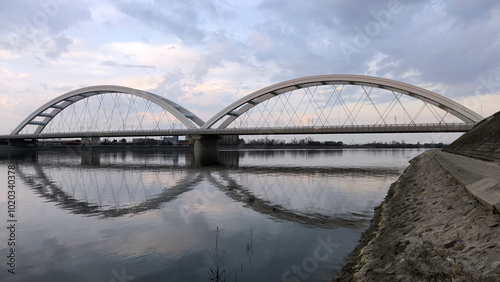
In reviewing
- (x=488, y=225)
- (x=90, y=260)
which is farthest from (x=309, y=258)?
(x=90, y=260)

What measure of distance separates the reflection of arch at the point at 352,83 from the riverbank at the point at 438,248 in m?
55.1

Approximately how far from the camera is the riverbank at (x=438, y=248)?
406cm

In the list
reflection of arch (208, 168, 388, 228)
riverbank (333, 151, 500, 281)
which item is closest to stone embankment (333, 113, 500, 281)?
riverbank (333, 151, 500, 281)

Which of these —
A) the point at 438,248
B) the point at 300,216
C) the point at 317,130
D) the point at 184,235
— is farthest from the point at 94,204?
the point at 317,130

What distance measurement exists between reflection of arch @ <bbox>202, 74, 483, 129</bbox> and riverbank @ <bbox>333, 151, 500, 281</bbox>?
55150 millimetres

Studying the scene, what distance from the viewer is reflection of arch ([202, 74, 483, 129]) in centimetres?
5528

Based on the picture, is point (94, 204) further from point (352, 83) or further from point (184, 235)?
point (352, 83)

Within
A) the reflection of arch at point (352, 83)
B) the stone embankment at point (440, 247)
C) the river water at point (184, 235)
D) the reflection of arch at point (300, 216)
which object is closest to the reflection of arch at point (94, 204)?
the river water at point (184, 235)

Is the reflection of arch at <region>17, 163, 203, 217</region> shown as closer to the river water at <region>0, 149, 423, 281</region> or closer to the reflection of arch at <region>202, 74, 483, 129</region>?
the river water at <region>0, 149, 423, 281</region>

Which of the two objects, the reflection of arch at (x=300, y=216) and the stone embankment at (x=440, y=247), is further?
the reflection of arch at (x=300, y=216)

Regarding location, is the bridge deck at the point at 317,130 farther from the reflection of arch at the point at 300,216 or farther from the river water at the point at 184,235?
the reflection of arch at the point at 300,216

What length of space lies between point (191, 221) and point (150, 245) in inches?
108

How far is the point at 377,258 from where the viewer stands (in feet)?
20.3

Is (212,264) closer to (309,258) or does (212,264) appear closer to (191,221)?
(309,258)
